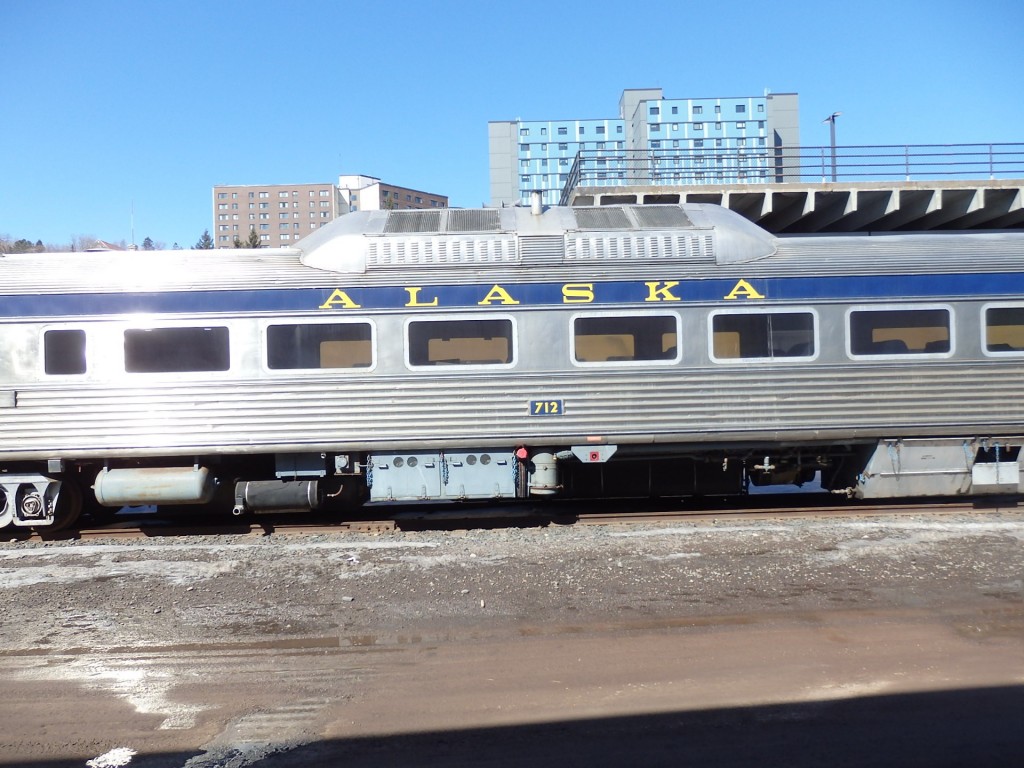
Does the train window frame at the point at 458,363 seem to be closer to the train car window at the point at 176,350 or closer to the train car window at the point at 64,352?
the train car window at the point at 176,350

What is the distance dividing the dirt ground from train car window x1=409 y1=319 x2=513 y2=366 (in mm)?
1996

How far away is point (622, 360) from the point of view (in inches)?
349

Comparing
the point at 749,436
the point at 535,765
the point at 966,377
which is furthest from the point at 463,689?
the point at 966,377

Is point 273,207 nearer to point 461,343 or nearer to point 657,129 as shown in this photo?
point 657,129

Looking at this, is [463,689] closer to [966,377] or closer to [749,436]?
[749,436]

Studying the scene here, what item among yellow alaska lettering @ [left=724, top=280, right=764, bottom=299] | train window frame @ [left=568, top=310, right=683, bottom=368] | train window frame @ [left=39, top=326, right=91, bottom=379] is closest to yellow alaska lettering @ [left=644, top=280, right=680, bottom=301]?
train window frame @ [left=568, top=310, right=683, bottom=368]

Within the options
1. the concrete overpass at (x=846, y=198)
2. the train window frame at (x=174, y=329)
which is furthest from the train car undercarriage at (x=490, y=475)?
the concrete overpass at (x=846, y=198)

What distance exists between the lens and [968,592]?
653 cm

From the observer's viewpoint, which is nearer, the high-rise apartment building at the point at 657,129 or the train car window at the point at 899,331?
the train car window at the point at 899,331

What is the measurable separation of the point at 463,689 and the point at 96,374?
20.0 ft

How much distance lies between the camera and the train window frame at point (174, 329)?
872 centimetres

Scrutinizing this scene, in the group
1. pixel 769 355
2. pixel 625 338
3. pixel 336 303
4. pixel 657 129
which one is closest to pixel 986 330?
pixel 769 355

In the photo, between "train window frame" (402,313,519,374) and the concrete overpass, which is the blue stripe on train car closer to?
"train window frame" (402,313,519,374)

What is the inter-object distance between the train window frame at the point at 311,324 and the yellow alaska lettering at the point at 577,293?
217 cm
